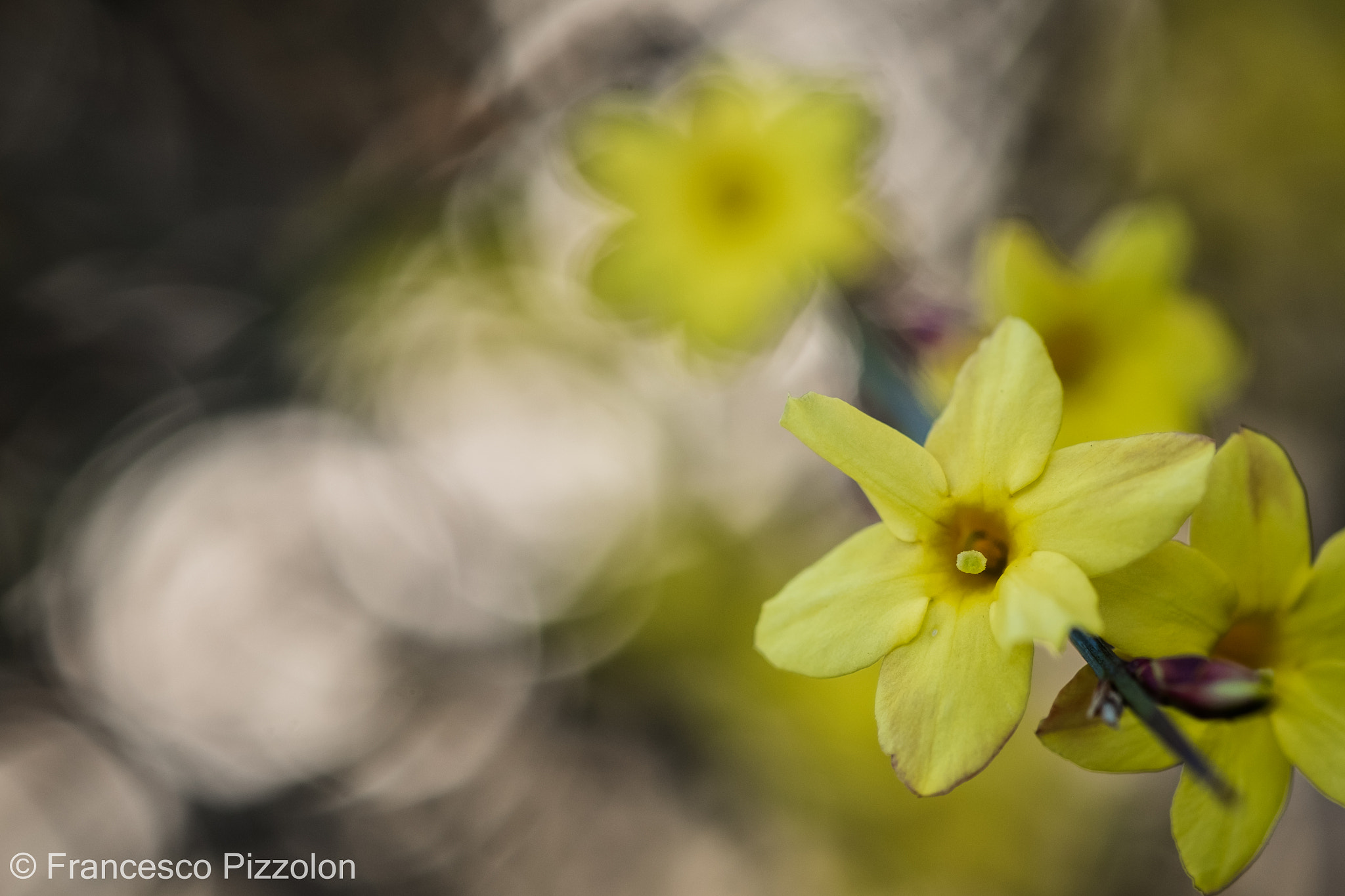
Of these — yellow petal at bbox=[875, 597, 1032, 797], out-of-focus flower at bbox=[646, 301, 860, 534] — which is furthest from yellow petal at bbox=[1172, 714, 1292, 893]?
out-of-focus flower at bbox=[646, 301, 860, 534]

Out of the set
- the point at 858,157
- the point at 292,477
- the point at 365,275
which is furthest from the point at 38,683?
the point at 858,157

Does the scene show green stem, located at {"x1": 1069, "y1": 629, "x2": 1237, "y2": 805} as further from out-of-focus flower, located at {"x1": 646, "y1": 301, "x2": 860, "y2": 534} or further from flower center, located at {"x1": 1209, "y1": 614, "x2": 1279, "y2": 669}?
out-of-focus flower, located at {"x1": 646, "y1": 301, "x2": 860, "y2": 534}

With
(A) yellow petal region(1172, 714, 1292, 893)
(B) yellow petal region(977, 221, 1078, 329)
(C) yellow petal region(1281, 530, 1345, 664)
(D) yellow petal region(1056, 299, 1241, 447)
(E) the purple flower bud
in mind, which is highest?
(B) yellow petal region(977, 221, 1078, 329)

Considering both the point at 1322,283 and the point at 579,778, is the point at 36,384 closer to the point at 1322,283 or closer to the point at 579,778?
the point at 579,778

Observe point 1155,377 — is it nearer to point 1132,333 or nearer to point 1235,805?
point 1132,333

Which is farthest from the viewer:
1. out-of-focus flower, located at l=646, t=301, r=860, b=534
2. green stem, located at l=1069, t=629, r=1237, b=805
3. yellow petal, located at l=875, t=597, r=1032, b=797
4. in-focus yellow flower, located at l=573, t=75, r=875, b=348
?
out-of-focus flower, located at l=646, t=301, r=860, b=534

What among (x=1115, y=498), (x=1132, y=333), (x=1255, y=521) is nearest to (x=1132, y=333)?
(x=1132, y=333)
